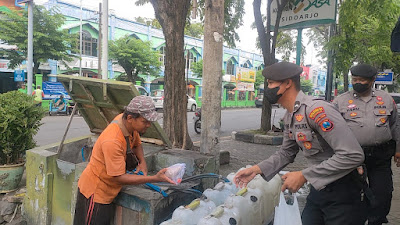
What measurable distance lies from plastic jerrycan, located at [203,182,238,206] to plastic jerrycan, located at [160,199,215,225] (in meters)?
0.33

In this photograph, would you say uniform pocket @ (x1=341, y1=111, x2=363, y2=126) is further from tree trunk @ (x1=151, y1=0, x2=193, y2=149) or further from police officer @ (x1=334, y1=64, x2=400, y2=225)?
tree trunk @ (x1=151, y1=0, x2=193, y2=149)

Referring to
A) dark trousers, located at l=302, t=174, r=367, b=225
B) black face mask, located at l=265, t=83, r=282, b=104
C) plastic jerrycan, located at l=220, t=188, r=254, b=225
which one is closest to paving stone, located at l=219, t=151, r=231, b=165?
plastic jerrycan, located at l=220, t=188, r=254, b=225

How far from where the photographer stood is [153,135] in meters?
3.82

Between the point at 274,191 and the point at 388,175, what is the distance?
1.05m

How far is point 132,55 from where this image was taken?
73.2 feet

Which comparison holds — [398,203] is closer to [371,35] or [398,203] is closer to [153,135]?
[153,135]

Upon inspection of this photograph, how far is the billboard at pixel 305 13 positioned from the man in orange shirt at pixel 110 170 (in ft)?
22.1

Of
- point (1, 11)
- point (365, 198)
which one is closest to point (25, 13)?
point (1, 11)

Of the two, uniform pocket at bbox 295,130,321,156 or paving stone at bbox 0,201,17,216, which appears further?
paving stone at bbox 0,201,17,216

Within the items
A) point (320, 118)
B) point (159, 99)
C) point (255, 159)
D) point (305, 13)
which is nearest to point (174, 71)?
point (255, 159)

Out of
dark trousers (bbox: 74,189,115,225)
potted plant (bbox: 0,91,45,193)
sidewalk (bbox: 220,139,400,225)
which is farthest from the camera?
sidewalk (bbox: 220,139,400,225)

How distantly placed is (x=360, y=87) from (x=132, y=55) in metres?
20.7

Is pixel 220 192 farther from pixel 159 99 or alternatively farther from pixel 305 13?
pixel 159 99

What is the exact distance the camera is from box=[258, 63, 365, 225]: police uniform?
1.69 meters
